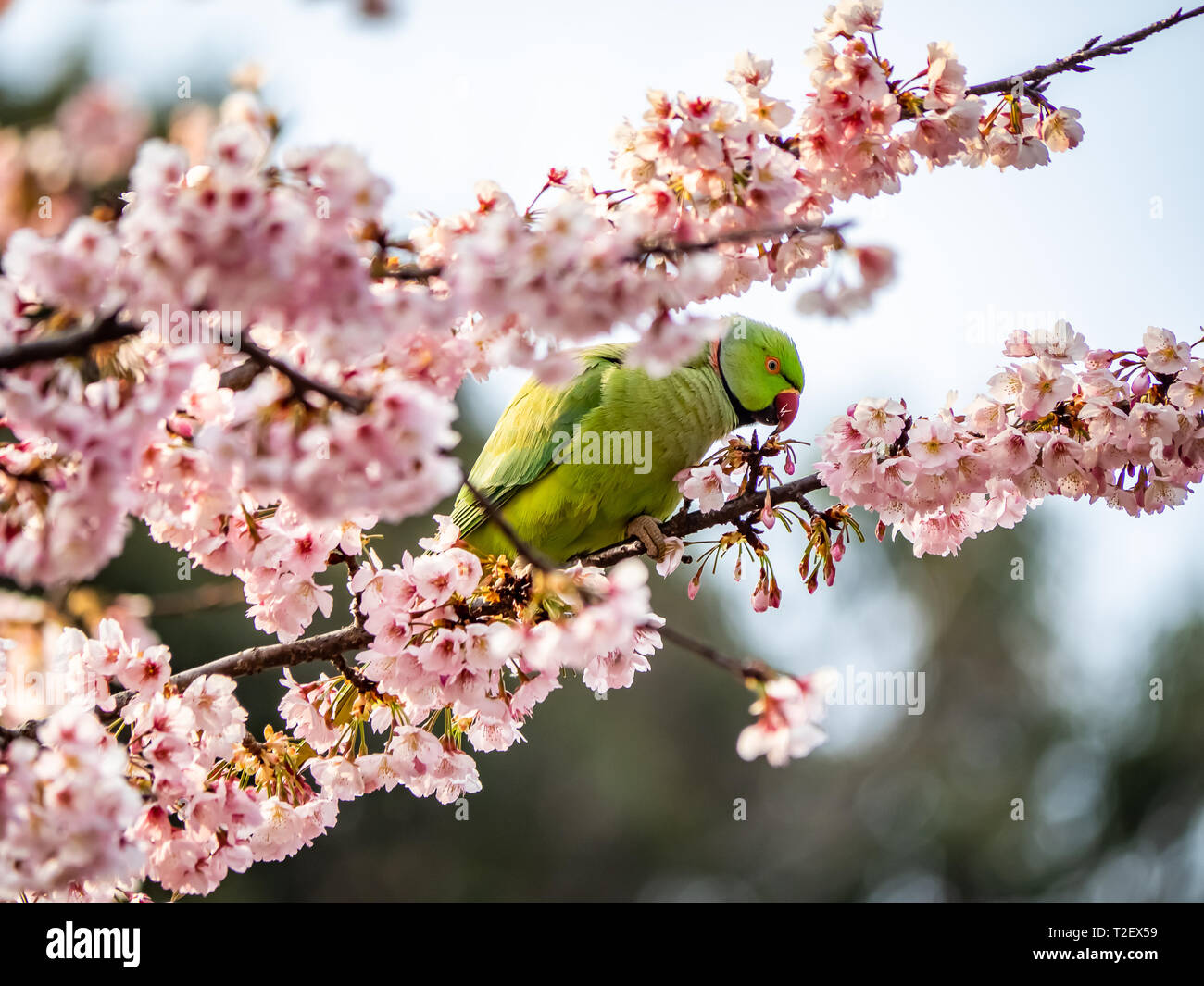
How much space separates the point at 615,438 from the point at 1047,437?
133cm

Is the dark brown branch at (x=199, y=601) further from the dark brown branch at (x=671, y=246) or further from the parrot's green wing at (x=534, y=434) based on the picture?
the parrot's green wing at (x=534, y=434)

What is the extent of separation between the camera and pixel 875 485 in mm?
2582

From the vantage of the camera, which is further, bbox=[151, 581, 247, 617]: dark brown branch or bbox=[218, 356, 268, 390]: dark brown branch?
bbox=[218, 356, 268, 390]: dark brown branch

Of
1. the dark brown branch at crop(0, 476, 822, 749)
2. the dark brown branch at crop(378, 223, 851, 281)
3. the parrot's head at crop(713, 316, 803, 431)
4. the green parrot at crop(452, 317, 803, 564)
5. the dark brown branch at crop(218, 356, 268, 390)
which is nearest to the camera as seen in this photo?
the dark brown branch at crop(378, 223, 851, 281)

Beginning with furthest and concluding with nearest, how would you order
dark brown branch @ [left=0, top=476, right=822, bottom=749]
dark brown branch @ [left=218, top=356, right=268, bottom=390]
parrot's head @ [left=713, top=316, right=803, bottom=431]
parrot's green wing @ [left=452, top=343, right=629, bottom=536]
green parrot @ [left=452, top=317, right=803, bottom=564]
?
parrot's head @ [left=713, top=316, right=803, bottom=431] < parrot's green wing @ [left=452, top=343, right=629, bottom=536] < green parrot @ [left=452, top=317, right=803, bottom=564] < dark brown branch @ [left=0, top=476, right=822, bottom=749] < dark brown branch @ [left=218, top=356, right=268, bottom=390]

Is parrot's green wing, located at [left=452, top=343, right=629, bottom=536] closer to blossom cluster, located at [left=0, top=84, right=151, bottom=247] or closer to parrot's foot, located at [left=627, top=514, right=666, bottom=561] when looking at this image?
parrot's foot, located at [left=627, top=514, right=666, bottom=561]

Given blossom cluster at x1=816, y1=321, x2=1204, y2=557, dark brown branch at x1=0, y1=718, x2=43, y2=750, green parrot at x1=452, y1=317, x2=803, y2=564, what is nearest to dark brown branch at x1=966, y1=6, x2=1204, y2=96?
blossom cluster at x1=816, y1=321, x2=1204, y2=557

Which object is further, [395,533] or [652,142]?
[395,533]

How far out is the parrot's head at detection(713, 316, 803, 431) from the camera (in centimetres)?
356

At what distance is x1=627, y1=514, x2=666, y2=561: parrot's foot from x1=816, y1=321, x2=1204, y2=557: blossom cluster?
59 cm
